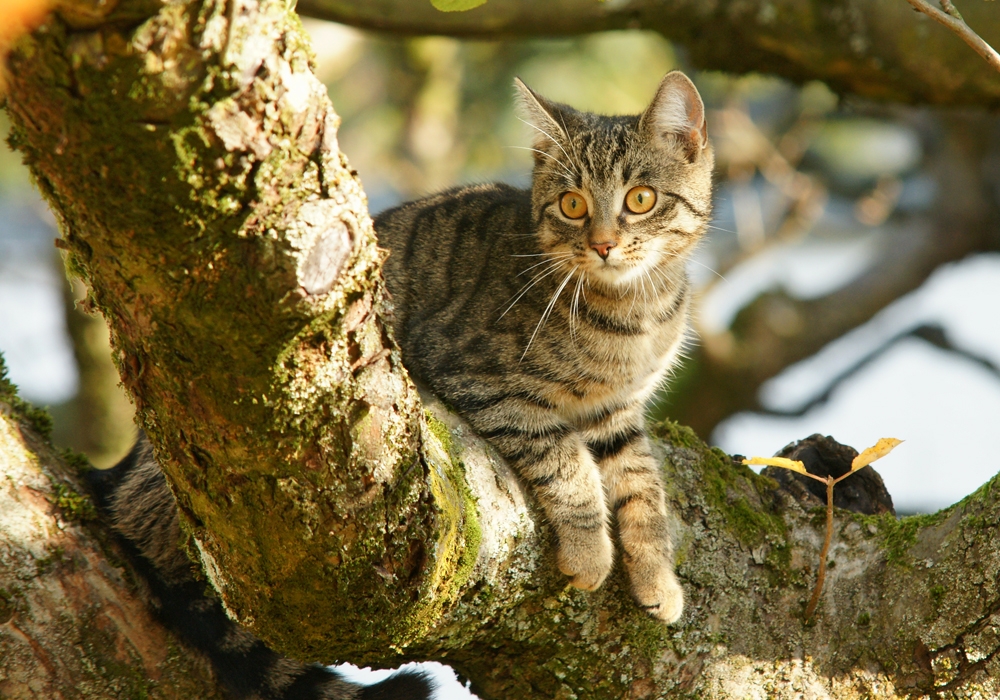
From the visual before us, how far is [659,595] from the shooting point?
113 inches

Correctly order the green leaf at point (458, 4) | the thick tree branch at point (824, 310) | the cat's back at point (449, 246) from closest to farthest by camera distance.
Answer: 1. the green leaf at point (458, 4)
2. the cat's back at point (449, 246)
3. the thick tree branch at point (824, 310)

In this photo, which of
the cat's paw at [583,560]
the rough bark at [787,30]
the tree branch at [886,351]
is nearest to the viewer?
the cat's paw at [583,560]

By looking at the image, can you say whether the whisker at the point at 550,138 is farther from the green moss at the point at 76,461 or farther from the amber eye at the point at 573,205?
the green moss at the point at 76,461

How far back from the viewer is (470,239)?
3818 mm

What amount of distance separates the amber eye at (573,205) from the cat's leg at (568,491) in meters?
0.87

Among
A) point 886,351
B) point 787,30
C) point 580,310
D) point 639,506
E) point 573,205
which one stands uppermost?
point 787,30

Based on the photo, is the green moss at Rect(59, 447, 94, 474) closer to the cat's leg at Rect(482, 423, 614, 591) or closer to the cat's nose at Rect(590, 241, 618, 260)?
the cat's leg at Rect(482, 423, 614, 591)

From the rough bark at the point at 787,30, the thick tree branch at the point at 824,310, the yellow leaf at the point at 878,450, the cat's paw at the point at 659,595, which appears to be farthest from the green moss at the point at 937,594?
the thick tree branch at the point at 824,310

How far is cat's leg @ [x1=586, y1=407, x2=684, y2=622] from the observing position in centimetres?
290

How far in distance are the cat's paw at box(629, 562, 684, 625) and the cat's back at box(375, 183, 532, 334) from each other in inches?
54.0

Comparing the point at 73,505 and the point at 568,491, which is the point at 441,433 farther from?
the point at 73,505

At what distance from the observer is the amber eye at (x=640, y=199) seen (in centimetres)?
341

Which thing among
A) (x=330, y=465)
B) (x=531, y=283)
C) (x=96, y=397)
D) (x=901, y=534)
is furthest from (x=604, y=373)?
(x=96, y=397)

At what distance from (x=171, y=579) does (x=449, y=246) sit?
184cm
